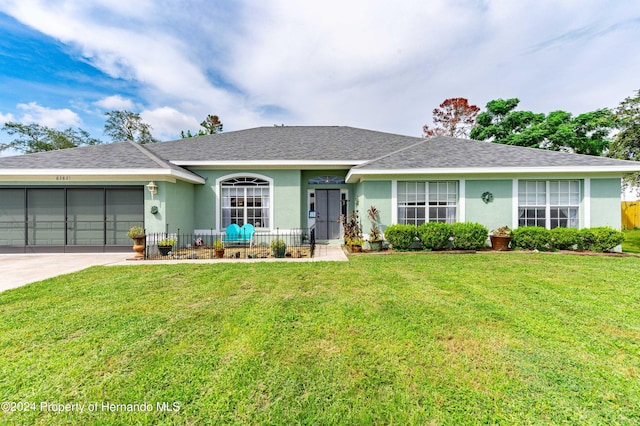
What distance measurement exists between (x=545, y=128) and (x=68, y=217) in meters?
29.4

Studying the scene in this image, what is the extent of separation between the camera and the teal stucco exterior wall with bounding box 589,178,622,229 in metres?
9.18

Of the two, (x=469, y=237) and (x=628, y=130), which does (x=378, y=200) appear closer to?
(x=469, y=237)

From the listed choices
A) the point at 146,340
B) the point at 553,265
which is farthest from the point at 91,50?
the point at 553,265

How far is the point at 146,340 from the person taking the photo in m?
3.09

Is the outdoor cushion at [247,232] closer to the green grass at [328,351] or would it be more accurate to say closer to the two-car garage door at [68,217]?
the two-car garage door at [68,217]

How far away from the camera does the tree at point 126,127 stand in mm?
29750

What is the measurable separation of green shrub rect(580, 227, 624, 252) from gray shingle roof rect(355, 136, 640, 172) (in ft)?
7.72

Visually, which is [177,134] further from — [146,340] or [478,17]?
[146,340]

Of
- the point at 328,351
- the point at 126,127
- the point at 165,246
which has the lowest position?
the point at 328,351

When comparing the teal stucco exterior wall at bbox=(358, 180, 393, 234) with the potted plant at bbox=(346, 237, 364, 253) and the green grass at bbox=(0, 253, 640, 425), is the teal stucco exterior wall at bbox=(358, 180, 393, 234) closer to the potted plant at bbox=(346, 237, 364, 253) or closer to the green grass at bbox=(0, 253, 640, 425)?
the potted plant at bbox=(346, 237, 364, 253)

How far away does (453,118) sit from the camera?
1005 inches

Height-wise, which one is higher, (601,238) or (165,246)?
(601,238)

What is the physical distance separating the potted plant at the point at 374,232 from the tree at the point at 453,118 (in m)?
20.5

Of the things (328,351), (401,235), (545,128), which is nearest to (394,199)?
(401,235)
